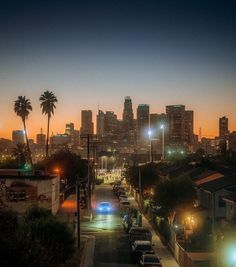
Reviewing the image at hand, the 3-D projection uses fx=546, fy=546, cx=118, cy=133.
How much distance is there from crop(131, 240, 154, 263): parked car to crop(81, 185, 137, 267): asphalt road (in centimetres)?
69

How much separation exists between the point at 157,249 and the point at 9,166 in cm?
6107

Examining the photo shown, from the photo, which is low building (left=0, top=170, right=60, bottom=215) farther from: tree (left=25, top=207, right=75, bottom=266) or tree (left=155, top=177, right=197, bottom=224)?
tree (left=25, top=207, right=75, bottom=266)

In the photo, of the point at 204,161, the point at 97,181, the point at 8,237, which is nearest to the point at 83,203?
the point at 204,161

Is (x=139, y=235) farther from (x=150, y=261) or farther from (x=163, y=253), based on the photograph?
(x=150, y=261)

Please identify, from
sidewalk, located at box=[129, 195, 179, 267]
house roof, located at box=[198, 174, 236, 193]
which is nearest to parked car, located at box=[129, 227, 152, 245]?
sidewalk, located at box=[129, 195, 179, 267]

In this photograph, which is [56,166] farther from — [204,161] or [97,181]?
[97,181]

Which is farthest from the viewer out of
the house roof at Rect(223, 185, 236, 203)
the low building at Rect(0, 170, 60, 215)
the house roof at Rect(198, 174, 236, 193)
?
the low building at Rect(0, 170, 60, 215)

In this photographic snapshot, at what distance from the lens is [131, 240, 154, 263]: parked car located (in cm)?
3606

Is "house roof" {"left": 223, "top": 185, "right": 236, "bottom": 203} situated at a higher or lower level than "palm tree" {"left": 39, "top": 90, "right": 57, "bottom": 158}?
lower

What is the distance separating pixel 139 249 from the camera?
36969 mm

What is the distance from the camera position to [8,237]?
17.6 metres

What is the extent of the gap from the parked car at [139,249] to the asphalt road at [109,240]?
0.69 metres

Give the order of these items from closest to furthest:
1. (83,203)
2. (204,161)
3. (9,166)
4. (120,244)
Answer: (120,244) < (83,203) < (204,161) < (9,166)

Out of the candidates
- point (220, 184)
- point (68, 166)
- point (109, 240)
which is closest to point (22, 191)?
point (109, 240)
